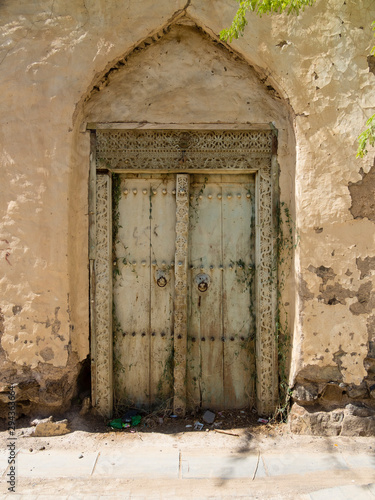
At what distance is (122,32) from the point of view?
9.40 feet

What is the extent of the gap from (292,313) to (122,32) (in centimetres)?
243

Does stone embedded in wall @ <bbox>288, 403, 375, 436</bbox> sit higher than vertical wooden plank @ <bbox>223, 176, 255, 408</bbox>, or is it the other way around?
vertical wooden plank @ <bbox>223, 176, 255, 408</bbox>

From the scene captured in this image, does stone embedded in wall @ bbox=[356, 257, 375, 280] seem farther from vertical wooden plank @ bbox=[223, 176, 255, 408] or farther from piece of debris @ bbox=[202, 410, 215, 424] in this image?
piece of debris @ bbox=[202, 410, 215, 424]

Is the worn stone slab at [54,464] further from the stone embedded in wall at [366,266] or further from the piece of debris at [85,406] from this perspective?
the stone embedded in wall at [366,266]

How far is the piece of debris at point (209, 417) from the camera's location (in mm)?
3039

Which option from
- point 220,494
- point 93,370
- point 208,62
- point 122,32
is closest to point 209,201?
point 208,62

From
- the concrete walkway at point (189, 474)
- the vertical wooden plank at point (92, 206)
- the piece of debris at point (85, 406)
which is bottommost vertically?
the concrete walkway at point (189, 474)

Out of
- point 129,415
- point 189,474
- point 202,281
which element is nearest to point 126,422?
point 129,415

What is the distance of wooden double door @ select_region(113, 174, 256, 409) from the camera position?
3188 mm

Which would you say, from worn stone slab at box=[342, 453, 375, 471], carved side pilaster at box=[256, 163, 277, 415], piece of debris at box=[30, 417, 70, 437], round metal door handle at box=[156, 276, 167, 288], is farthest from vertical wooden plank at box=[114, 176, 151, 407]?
worn stone slab at box=[342, 453, 375, 471]

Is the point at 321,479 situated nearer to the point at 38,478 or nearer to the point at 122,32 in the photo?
the point at 38,478

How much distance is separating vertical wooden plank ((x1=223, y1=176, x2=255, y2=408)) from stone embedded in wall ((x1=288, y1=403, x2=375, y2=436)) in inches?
18.7

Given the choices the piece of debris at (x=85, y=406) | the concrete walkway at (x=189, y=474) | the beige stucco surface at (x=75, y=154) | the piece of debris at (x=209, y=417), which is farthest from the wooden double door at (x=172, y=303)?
the concrete walkway at (x=189, y=474)

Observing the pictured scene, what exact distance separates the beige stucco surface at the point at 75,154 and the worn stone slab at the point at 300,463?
0.53m
